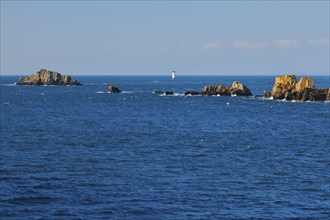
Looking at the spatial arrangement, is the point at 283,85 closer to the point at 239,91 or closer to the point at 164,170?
the point at 239,91

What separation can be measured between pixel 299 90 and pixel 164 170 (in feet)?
381

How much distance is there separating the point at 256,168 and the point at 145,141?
78.3ft

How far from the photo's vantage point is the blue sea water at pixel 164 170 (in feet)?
129

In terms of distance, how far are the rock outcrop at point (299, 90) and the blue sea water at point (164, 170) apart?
59.2m

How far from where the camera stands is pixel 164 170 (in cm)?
5284

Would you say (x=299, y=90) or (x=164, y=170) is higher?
(x=299, y=90)

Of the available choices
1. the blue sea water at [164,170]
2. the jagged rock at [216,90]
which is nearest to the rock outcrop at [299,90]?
the jagged rock at [216,90]

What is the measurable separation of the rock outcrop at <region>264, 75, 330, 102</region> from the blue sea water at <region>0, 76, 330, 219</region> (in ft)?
194

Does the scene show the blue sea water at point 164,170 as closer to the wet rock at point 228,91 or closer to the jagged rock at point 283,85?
the jagged rock at point 283,85

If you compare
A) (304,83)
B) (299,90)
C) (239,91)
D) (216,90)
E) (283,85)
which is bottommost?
(239,91)

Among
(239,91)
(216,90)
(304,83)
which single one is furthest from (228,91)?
A: (304,83)

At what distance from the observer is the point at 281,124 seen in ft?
331

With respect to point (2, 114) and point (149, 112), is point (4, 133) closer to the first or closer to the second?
point (2, 114)

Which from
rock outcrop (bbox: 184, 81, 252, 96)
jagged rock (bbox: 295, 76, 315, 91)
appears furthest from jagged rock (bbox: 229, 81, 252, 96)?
jagged rock (bbox: 295, 76, 315, 91)
